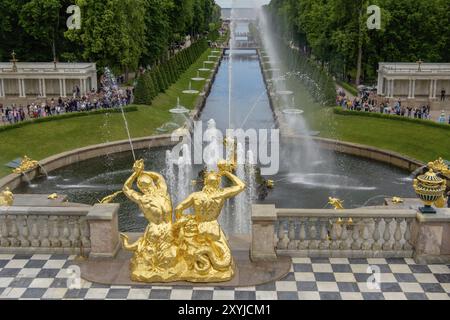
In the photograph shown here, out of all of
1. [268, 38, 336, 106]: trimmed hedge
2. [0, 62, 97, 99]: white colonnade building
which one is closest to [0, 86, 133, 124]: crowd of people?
[0, 62, 97, 99]: white colonnade building

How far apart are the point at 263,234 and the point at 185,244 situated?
7.73ft

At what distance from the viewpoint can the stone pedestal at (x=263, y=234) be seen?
55.9 ft

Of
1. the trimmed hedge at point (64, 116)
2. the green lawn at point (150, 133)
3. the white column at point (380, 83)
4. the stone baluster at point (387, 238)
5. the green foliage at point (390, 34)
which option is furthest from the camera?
the green foliage at point (390, 34)

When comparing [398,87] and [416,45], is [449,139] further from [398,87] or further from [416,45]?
[416,45]

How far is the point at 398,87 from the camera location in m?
68.0

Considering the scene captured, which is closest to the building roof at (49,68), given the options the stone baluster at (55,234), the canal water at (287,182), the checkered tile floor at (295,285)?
the canal water at (287,182)

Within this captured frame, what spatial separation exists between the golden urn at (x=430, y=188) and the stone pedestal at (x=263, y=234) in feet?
14.0

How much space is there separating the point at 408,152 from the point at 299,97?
2563 cm

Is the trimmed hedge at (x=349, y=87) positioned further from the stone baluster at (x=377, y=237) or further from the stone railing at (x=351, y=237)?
the stone baluster at (x=377, y=237)

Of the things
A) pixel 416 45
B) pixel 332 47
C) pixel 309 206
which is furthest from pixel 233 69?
pixel 309 206

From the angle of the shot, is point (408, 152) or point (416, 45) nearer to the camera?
point (408, 152)

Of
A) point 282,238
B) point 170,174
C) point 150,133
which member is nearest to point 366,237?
point 282,238

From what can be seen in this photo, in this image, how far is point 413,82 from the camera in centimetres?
6738

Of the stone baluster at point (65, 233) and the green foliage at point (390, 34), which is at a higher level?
the green foliage at point (390, 34)
